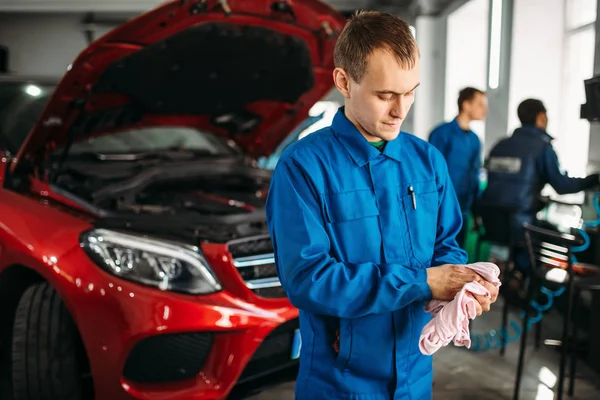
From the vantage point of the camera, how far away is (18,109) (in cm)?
293

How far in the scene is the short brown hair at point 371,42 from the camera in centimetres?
105

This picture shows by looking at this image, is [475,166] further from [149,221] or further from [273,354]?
[149,221]

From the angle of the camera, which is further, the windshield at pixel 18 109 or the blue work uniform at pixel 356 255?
the windshield at pixel 18 109

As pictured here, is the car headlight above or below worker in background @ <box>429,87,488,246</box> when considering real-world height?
below

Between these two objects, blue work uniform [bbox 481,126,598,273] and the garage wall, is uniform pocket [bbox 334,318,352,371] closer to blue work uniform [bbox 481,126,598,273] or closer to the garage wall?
blue work uniform [bbox 481,126,598,273]

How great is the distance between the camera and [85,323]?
1914 millimetres

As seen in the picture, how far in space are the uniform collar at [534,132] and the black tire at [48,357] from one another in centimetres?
293

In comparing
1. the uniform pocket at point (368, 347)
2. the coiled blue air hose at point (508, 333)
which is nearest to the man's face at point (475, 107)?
the coiled blue air hose at point (508, 333)

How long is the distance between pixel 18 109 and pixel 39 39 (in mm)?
9786

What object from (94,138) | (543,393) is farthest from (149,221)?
(543,393)

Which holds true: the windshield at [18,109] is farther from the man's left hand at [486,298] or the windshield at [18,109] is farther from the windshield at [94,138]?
the man's left hand at [486,298]

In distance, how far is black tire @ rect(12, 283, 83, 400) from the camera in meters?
2.02

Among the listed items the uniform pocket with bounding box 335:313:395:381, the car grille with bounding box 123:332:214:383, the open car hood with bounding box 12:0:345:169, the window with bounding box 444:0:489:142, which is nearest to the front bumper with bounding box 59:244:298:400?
the car grille with bounding box 123:332:214:383

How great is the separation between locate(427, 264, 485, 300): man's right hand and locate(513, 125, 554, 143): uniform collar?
289cm
